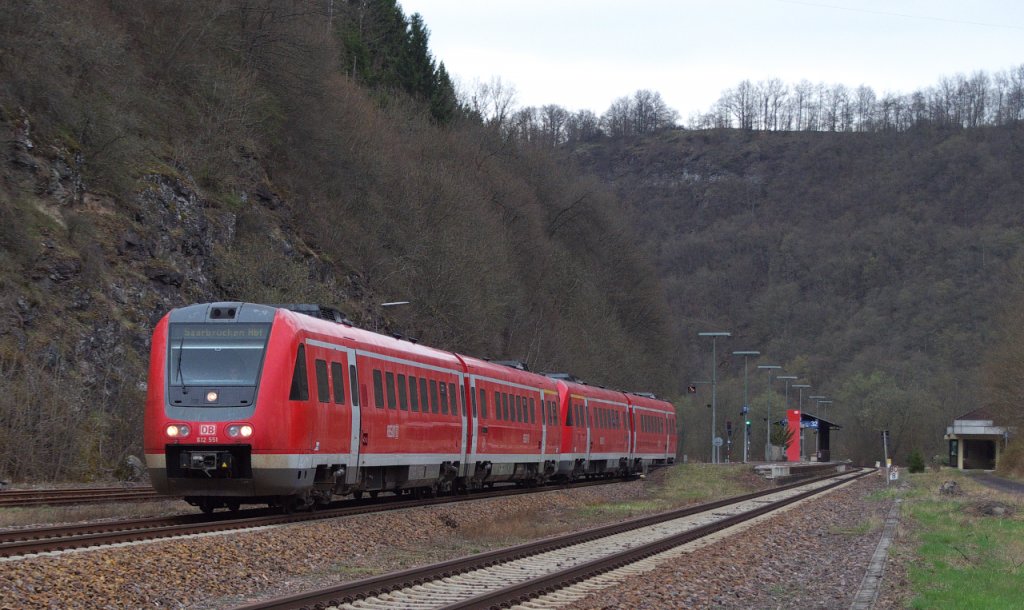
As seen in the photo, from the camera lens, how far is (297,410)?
64.5 feet

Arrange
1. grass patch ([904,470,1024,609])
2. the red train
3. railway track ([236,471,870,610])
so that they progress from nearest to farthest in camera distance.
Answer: railway track ([236,471,870,610]) < grass patch ([904,470,1024,609]) < the red train

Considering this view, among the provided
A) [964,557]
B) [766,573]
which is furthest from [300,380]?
[964,557]

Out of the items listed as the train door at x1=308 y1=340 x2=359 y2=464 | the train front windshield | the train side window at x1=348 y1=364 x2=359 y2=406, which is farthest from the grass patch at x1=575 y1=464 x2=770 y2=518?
the train front windshield

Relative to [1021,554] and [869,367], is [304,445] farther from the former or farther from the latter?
[869,367]

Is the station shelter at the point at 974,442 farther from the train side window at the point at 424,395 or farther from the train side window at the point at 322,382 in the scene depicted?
the train side window at the point at 322,382

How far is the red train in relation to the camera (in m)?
19.1

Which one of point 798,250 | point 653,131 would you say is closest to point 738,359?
point 798,250

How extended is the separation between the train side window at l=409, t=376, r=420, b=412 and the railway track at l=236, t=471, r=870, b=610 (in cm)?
525

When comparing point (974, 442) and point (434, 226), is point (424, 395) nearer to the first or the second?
point (434, 226)

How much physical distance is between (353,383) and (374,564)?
20.0 feet

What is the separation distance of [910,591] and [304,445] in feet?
32.1

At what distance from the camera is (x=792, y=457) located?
90188mm

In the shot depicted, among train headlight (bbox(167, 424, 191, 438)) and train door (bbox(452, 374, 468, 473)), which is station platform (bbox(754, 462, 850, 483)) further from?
train headlight (bbox(167, 424, 191, 438))

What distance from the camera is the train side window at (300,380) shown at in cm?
1969
